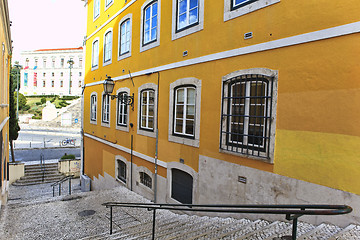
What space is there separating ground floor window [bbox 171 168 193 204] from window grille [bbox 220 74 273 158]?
196 centimetres

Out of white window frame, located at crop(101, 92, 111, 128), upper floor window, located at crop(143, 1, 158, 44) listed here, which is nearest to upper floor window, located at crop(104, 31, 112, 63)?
white window frame, located at crop(101, 92, 111, 128)

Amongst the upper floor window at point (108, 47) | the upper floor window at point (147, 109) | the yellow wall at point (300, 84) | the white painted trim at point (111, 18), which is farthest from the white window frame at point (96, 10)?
the yellow wall at point (300, 84)

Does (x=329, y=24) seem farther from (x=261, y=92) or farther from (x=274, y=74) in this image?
(x=261, y=92)

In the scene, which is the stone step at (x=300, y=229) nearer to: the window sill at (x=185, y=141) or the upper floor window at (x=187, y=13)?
the window sill at (x=185, y=141)

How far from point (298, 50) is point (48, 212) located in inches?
368

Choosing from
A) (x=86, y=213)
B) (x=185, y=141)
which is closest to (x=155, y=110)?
(x=185, y=141)

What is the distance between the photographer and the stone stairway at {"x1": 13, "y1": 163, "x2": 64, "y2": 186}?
16316 mm

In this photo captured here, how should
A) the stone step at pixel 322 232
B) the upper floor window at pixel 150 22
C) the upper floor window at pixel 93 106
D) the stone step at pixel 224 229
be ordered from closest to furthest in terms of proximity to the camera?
1. the stone step at pixel 322 232
2. the stone step at pixel 224 229
3. the upper floor window at pixel 150 22
4. the upper floor window at pixel 93 106

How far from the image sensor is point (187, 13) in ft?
24.3

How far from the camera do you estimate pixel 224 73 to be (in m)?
6.14

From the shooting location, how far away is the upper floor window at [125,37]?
35.9 feet

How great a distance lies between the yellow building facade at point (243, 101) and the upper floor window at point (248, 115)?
0.08 ft

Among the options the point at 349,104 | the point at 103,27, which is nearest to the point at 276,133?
the point at 349,104

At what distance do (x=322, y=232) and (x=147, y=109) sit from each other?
275 inches
